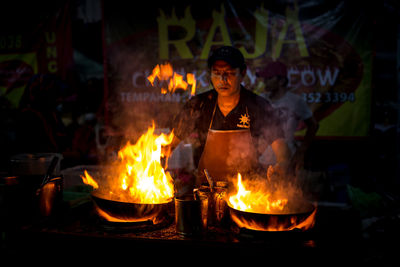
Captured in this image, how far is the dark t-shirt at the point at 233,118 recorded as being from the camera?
3.05 meters

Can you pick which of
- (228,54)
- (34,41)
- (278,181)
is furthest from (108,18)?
(278,181)

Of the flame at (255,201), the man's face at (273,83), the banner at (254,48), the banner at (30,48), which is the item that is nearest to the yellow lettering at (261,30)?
the banner at (254,48)

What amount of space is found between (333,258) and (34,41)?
6.27m

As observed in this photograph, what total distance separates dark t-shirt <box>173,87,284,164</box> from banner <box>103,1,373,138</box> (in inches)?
68.2

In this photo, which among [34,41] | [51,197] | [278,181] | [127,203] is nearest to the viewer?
[127,203]

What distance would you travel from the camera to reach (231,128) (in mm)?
3098

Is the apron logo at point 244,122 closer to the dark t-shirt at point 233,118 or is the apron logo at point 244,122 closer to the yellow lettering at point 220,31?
the dark t-shirt at point 233,118

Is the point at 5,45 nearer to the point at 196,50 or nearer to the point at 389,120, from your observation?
the point at 196,50

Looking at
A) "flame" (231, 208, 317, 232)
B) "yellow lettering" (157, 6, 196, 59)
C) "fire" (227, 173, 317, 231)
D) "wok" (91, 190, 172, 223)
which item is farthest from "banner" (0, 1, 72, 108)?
"flame" (231, 208, 317, 232)

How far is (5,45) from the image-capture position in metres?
5.92

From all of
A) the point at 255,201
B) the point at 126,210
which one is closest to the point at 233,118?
the point at 255,201

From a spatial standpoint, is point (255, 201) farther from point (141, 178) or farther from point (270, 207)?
point (141, 178)

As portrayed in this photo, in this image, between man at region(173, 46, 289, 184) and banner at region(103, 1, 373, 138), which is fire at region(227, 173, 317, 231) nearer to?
man at region(173, 46, 289, 184)

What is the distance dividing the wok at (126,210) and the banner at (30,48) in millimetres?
4454
